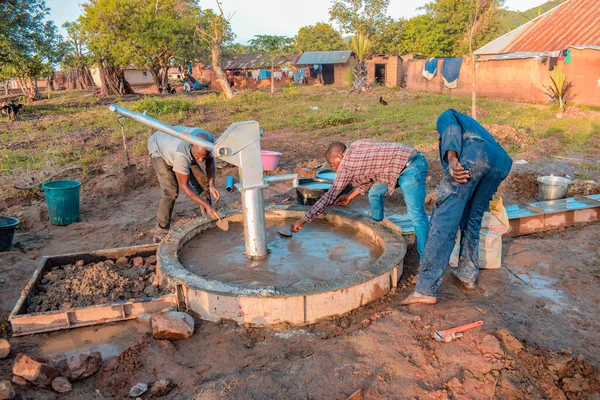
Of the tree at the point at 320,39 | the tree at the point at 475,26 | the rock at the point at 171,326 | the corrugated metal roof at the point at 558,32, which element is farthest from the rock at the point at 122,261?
the tree at the point at 320,39

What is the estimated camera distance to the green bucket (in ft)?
17.0

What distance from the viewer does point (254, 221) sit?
3586 millimetres

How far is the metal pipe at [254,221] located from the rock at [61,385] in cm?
164

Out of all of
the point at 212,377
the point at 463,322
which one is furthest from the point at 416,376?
the point at 212,377

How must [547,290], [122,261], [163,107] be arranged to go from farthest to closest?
1. [163,107]
2. [122,261]
3. [547,290]

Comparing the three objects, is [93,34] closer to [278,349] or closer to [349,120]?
[349,120]

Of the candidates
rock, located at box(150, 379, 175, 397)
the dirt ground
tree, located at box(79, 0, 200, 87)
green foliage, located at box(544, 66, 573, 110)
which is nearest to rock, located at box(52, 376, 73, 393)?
the dirt ground

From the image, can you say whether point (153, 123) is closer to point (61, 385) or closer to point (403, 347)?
point (61, 385)

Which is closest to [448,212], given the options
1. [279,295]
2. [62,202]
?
[279,295]

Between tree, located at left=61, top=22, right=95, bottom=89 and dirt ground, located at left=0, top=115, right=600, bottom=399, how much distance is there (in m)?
24.3

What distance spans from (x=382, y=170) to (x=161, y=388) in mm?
2281

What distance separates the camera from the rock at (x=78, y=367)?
254 cm

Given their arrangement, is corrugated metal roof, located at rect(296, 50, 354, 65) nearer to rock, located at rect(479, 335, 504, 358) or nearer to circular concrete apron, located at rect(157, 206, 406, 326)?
circular concrete apron, located at rect(157, 206, 406, 326)

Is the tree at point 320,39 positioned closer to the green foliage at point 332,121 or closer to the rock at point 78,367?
the green foliage at point 332,121
